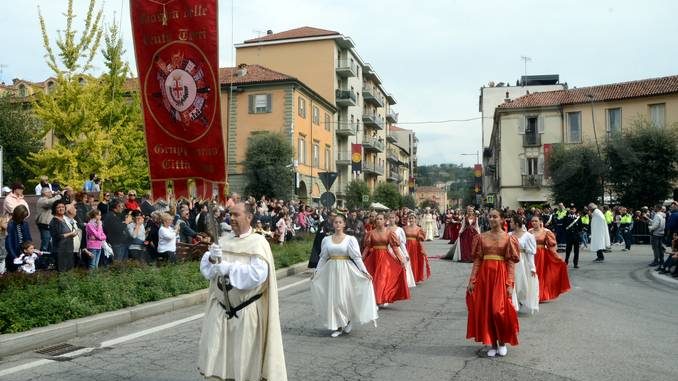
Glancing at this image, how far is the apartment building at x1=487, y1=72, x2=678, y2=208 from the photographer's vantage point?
45531 millimetres

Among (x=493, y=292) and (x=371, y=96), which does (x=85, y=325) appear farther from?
(x=371, y=96)

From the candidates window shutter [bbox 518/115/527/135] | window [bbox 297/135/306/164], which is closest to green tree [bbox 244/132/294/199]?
window [bbox 297/135/306/164]

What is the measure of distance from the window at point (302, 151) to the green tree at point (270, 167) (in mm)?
4796

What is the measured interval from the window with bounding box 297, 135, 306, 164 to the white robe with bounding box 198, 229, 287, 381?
43.1m

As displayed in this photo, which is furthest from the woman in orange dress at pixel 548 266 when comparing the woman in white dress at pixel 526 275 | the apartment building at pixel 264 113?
the apartment building at pixel 264 113

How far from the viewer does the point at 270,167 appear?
4231 cm

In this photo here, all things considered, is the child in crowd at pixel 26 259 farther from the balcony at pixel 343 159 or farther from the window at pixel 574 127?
the balcony at pixel 343 159

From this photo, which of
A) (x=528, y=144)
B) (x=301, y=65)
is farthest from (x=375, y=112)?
(x=528, y=144)

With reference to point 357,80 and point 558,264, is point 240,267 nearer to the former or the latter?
point 558,264

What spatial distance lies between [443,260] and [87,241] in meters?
12.7

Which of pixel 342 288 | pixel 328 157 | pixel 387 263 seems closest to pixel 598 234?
pixel 387 263

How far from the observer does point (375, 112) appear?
7669 cm

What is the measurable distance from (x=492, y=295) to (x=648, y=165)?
34.3 m

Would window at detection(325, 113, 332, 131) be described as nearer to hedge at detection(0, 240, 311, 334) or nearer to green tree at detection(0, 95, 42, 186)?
green tree at detection(0, 95, 42, 186)
